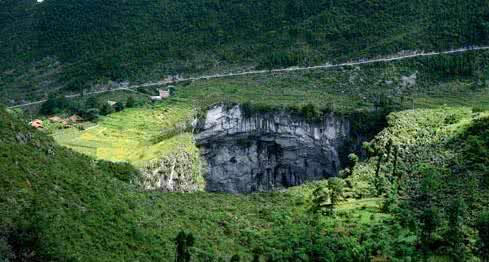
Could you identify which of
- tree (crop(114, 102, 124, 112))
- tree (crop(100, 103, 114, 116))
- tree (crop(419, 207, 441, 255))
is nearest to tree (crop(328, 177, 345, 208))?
tree (crop(419, 207, 441, 255))

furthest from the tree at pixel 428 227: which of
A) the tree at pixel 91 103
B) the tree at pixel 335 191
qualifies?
the tree at pixel 91 103

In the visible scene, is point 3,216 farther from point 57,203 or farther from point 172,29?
point 172,29

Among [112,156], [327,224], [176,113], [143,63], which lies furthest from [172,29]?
[327,224]

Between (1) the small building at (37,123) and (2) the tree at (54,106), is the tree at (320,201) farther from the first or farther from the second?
(2) the tree at (54,106)

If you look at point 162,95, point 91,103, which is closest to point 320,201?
point 91,103

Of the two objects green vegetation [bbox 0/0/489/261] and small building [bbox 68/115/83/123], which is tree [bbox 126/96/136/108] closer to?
green vegetation [bbox 0/0/489/261]

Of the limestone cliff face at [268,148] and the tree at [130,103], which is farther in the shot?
the tree at [130,103]
